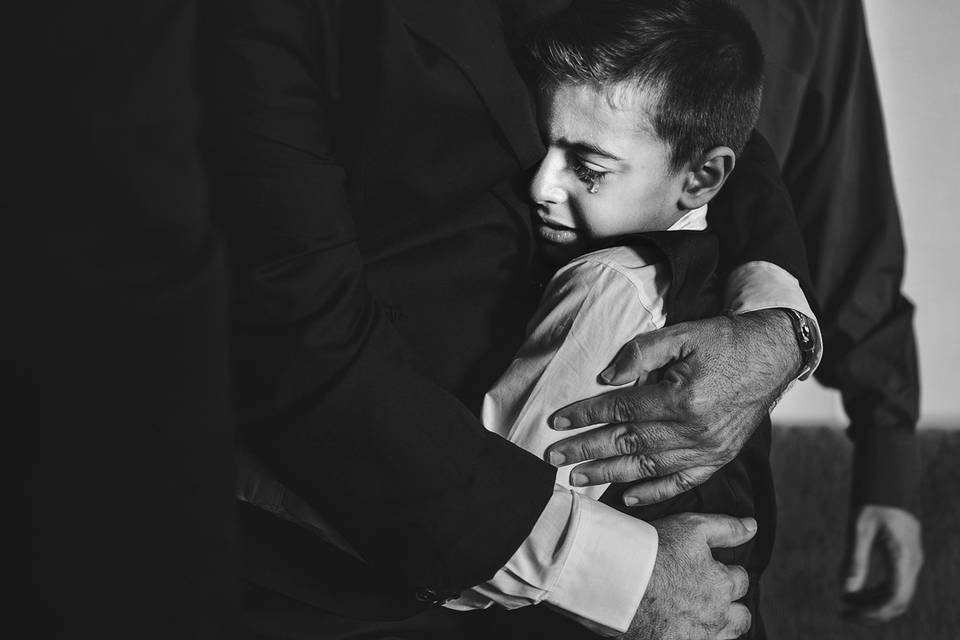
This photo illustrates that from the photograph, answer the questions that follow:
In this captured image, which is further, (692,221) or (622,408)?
(692,221)

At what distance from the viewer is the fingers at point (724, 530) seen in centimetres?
67

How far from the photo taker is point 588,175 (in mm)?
688

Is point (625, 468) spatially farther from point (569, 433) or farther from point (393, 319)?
point (393, 319)

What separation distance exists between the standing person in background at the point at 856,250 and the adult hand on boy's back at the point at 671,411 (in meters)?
0.35

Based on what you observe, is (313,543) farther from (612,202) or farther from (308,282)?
(612,202)

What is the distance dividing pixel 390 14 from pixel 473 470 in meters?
0.31

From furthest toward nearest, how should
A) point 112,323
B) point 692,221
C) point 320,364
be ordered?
point 692,221 < point 320,364 < point 112,323

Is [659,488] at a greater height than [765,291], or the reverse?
[765,291]

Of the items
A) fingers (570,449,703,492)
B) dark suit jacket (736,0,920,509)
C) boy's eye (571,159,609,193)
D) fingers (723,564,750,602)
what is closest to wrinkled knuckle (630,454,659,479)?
fingers (570,449,703,492)

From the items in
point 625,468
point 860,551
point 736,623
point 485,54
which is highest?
point 485,54

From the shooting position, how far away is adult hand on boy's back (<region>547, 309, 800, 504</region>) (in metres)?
0.64

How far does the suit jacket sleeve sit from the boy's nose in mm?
170

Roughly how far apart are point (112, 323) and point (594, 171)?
418 mm

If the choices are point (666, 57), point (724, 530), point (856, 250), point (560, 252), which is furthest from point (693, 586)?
point (856, 250)
